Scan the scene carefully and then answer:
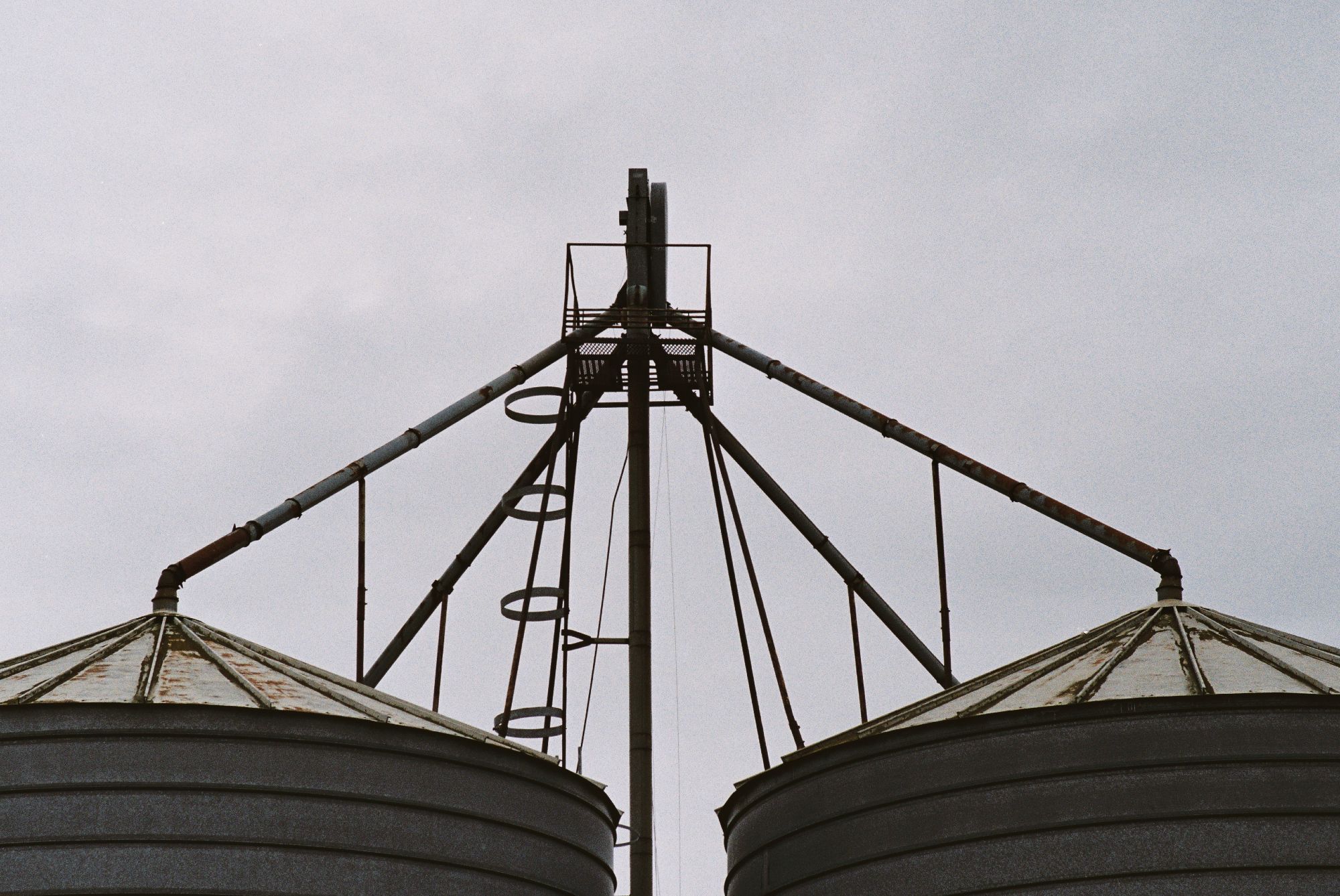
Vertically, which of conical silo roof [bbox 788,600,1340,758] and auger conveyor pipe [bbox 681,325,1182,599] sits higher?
auger conveyor pipe [bbox 681,325,1182,599]

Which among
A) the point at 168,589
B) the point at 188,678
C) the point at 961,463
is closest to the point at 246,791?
the point at 188,678

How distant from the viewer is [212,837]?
42.7 feet

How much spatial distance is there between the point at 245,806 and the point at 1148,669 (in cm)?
763

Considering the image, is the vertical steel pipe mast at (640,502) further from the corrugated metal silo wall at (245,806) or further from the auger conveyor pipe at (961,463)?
the corrugated metal silo wall at (245,806)

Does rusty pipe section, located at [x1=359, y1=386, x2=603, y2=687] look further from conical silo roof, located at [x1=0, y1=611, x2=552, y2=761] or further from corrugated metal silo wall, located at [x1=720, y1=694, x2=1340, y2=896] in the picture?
corrugated metal silo wall, located at [x1=720, y1=694, x2=1340, y2=896]

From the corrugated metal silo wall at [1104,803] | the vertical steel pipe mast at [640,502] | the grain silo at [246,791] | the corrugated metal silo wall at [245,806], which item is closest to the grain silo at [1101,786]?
the corrugated metal silo wall at [1104,803]

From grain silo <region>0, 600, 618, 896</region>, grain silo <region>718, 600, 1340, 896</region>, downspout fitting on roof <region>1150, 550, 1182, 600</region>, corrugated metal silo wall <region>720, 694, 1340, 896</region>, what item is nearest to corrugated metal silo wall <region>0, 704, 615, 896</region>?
grain silo <region>0, 600, 618, 896</region>

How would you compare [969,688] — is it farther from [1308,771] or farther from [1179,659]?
[1308,771]

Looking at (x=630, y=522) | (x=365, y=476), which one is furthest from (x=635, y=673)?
(x=365, y=476)

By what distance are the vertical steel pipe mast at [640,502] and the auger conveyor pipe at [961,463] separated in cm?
83

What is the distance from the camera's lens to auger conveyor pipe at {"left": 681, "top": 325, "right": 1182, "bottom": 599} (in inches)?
677

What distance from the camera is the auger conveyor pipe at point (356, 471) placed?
16.9 meters

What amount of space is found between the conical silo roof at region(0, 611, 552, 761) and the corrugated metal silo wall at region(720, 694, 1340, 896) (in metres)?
3.20

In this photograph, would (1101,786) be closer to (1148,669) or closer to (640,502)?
(1148,669)
